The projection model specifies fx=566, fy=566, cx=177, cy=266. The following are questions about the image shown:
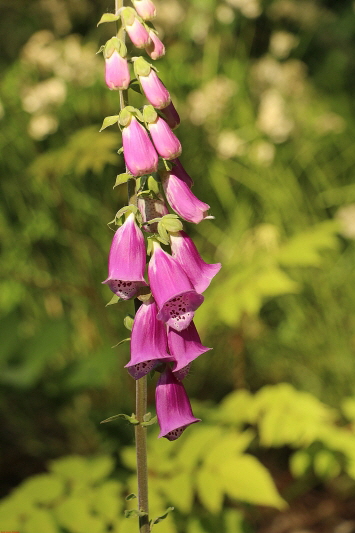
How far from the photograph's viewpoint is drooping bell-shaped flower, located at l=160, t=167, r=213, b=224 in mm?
818

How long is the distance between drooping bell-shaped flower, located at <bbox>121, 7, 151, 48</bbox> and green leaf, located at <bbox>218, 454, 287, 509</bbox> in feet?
3.02

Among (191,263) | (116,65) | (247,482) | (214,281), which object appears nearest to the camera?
(116,65)

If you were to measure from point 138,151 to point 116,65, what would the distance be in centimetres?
12

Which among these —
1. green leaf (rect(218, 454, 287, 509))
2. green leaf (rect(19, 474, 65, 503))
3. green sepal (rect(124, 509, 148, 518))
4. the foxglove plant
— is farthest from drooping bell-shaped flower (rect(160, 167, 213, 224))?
green leaf (rect(19, 474, 65, 503))

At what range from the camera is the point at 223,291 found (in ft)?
5.51

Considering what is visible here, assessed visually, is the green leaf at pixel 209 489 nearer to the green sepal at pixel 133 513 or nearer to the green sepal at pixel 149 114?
the green sepal at pixel 133 513

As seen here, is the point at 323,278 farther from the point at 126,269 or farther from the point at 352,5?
the point at 352,5

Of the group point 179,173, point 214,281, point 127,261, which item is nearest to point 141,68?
point 179,173

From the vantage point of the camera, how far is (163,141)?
30.7 inches

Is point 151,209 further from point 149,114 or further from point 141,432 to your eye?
point 141,432

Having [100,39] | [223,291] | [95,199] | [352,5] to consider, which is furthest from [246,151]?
[352,5]

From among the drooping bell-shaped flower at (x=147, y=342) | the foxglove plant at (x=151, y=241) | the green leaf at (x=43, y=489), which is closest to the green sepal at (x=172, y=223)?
the foxglove plant at (x=151, y=241)

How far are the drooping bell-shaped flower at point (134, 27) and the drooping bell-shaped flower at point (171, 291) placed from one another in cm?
28

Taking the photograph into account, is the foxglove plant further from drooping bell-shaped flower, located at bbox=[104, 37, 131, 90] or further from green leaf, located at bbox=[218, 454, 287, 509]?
green leaf, located at bbox=[218, 454, 287, 509]
